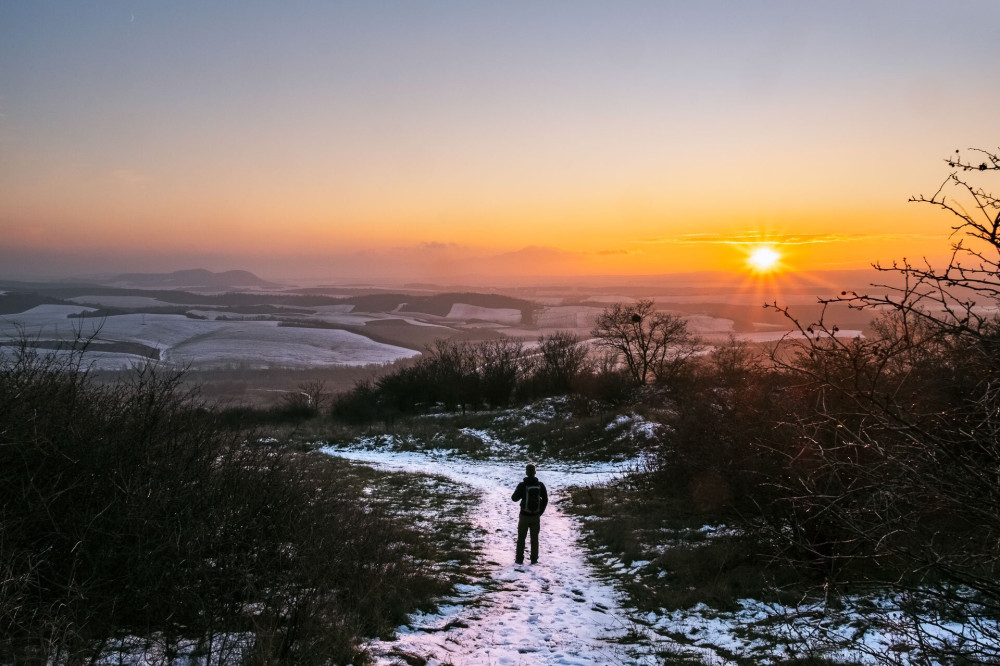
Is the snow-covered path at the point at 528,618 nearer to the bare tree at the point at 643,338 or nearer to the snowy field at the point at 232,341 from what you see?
the bare tree at the point at 643,338

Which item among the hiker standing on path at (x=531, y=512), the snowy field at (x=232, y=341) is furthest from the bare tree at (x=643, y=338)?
the snowy field at (x=232, y=341)

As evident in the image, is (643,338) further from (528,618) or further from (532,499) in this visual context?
(528,618)

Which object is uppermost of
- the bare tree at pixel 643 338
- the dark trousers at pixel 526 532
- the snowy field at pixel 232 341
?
the bare tree at pixel 643 338

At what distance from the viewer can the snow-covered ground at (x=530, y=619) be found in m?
6.98

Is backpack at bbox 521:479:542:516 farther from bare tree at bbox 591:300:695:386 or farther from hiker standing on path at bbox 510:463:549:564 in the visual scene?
bare tree at bbox 591:300:695:386

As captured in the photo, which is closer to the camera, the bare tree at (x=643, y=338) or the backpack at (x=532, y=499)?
the backpack at (x=532, y=499)

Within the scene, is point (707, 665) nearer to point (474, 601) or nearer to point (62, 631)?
point (474, 601)

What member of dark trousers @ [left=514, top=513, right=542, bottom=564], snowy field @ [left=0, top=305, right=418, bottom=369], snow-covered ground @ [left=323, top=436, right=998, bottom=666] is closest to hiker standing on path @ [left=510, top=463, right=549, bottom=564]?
dark trousers @ [left=514, top=513, right=542, bottom=564]

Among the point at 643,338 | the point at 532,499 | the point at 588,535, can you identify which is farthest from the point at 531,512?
the point at 643,338

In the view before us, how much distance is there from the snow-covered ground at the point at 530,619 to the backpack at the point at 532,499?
1117mm

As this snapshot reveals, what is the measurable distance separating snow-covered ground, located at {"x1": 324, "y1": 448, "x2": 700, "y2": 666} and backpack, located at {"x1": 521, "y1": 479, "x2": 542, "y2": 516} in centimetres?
112

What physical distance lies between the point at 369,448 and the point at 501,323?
145112 millimetres

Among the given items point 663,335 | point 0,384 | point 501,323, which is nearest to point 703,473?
point 0,384

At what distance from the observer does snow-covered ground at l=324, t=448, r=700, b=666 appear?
275 inches
